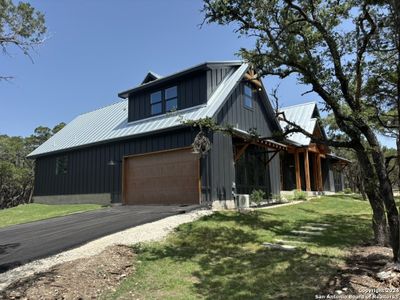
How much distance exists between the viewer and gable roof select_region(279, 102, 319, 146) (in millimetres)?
23628

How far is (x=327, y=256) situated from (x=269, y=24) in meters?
6.09

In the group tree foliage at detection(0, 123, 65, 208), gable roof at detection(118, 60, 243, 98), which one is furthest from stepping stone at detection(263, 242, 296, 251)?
tree foliage at detection(0, 123, 65, 208)

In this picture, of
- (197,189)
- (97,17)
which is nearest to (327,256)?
(197,189)

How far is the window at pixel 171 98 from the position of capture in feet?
55.4

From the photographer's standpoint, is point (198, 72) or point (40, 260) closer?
point (40, 260)

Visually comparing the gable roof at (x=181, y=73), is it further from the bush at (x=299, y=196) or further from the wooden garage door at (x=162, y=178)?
the bush at (x=299, y=196)

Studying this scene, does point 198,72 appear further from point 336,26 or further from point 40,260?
point 40,260

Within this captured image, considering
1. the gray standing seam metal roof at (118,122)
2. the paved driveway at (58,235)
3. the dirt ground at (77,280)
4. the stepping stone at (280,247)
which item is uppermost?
the gray standing seam metal roof at (118,122)

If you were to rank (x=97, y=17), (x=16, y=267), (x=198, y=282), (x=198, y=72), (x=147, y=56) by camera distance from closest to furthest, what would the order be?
(x=198, y=282), (x=16, y=267), (x=97, y=17), (x=198, y=72), (x=147, y=56)

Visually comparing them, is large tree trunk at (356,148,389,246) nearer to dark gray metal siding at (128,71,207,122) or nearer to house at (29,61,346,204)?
house at (29,61,346,204)

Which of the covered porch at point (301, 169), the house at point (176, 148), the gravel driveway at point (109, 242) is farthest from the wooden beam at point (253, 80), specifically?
the gravel driveway at point (109, 242)

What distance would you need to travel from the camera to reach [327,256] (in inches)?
289

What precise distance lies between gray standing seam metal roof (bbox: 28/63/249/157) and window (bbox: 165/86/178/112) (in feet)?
1.67

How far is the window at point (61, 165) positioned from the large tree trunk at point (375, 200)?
60.1 ft
